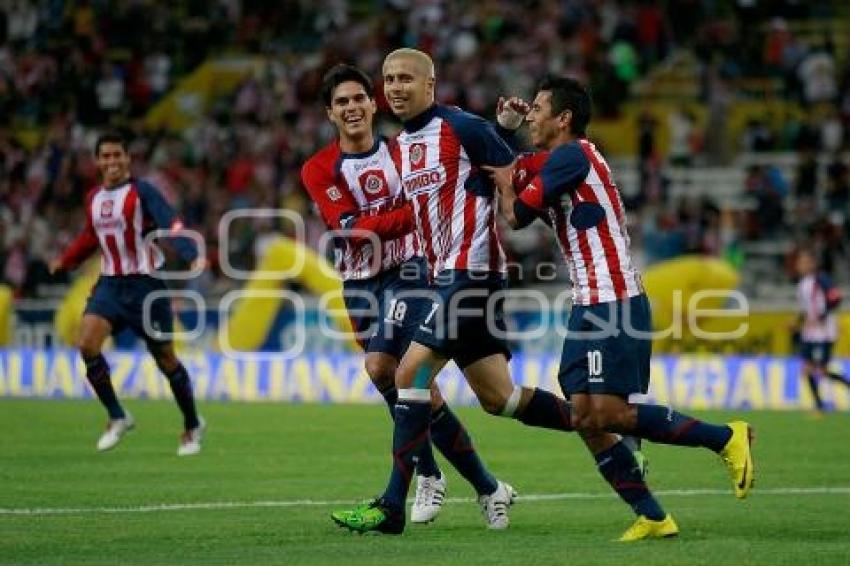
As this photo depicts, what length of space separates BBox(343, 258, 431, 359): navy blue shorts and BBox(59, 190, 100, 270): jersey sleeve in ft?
15.0

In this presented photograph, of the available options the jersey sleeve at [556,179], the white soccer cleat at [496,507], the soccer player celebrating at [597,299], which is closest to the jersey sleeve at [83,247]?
the white soccer cleat at [496,507]

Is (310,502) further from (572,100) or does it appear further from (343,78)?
→ (572,100)

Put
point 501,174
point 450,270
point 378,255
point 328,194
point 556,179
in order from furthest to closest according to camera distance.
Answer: point 328,194 → point 378,255 → point 450,270 → point 501,174 → point 556,179

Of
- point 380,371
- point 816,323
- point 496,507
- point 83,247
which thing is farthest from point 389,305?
point 816,323

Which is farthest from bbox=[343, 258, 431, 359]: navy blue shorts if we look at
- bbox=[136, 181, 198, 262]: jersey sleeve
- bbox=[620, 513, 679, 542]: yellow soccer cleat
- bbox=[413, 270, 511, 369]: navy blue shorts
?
bbox=[136, 181, 198, 262]: jersey sleeve

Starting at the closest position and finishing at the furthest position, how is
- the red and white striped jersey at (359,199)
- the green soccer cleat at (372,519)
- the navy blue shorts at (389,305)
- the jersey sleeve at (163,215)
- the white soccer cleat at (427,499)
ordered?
1. the green soccer cleat at (372,519)
2. the white soccer cleat at (427,499)
3. the navy blue shorts at (389,305)
4. the red and white striped jersey at (359,199)
5. the jersey sleeve at (163,215)

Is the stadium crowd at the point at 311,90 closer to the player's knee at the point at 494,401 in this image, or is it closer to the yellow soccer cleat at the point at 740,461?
the player's knee at the point at 494,401

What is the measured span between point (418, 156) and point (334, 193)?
57.2 inches

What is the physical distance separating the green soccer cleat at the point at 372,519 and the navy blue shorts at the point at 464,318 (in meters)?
0.87

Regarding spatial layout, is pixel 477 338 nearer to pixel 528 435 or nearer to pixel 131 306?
pixel 131 306

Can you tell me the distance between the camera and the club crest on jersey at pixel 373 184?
11562 millimetres

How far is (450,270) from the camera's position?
10.0m

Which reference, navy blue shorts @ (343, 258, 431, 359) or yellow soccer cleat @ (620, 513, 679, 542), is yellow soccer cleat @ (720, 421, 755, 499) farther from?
navy blue shorts @ (343, 258, 431, 359)

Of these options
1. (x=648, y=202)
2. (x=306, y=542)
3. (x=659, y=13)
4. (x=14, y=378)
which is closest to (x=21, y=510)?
(x=306, y=542)
